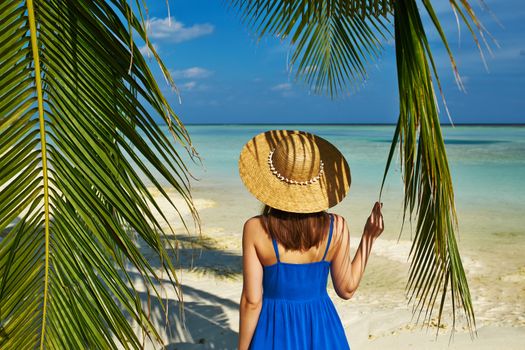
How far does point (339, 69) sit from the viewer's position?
4.27 m

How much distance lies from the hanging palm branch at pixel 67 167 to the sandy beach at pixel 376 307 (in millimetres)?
1172

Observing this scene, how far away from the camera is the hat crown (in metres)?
1.84

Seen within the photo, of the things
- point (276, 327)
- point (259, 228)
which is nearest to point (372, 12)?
point (259, 228)

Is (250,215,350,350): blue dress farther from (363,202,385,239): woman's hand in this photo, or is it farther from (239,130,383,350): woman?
(363,202,385,239): woman's hand

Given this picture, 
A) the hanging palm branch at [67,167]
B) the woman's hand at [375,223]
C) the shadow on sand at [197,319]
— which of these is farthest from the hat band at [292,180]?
the shadow on sand at [197,319]

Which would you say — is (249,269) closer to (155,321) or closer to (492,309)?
(155,321)

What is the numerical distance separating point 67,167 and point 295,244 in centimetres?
96

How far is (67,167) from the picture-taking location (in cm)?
111

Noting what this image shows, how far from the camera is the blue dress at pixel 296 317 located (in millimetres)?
1949

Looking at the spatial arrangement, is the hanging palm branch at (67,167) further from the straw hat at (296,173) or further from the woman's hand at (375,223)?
the woman's hand at (375,223)

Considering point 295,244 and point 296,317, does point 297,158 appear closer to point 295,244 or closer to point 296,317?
point 295,244

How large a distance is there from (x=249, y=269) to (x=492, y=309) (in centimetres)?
382

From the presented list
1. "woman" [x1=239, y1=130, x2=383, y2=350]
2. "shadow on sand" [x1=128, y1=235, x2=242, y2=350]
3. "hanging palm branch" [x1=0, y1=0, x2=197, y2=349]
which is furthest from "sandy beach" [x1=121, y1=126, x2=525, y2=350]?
"woman" [x1=239, y1=130, x2=383, y2=350]

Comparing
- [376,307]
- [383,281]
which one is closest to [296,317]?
[376,307]
